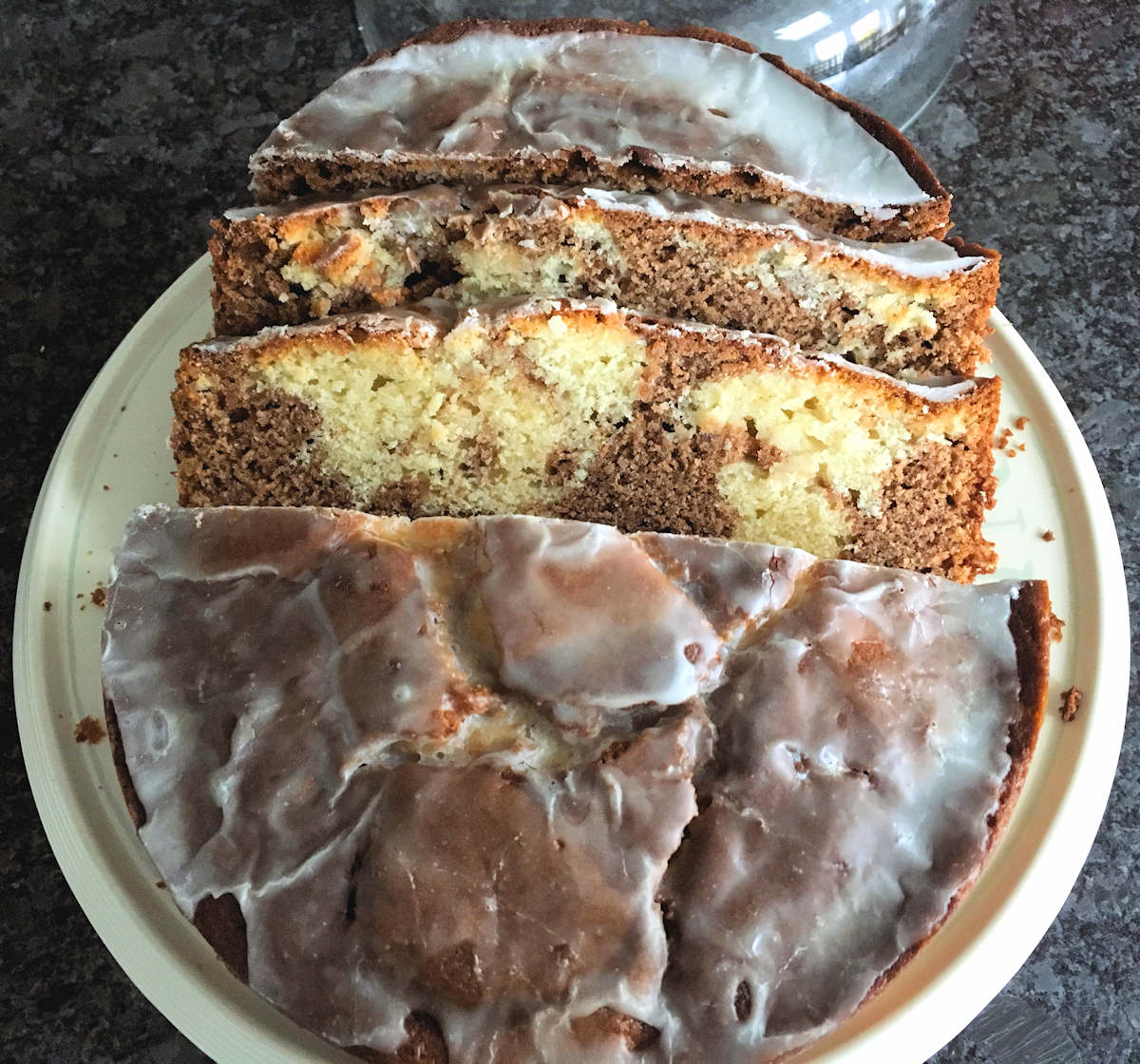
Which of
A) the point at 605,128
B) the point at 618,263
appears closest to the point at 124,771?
the point at 618,263

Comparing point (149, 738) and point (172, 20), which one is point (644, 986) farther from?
point (172, 20)

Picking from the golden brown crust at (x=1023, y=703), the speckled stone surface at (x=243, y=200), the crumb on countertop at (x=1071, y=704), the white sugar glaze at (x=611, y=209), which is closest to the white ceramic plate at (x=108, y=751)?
the crumb on countertop at (x=1071, y=704)

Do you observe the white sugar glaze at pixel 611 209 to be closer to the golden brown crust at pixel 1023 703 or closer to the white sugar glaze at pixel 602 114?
the white sugar glaze at pixel 602 114

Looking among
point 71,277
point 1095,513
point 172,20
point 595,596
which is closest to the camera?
point 595,596

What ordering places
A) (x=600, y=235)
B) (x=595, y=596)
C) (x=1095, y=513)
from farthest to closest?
(x=1095, y=513) < (x=600, y=235) < (x=595, y=596)

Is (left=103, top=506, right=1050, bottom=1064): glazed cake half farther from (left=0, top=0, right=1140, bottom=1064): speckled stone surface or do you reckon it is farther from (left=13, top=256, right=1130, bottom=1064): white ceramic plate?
(left=0, top=0, right=1140, bottom=1064): speckled stone surface

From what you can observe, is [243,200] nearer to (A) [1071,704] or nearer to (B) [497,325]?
(B) [497,325]

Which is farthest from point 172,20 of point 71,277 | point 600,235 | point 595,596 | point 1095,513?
point 1095,513
